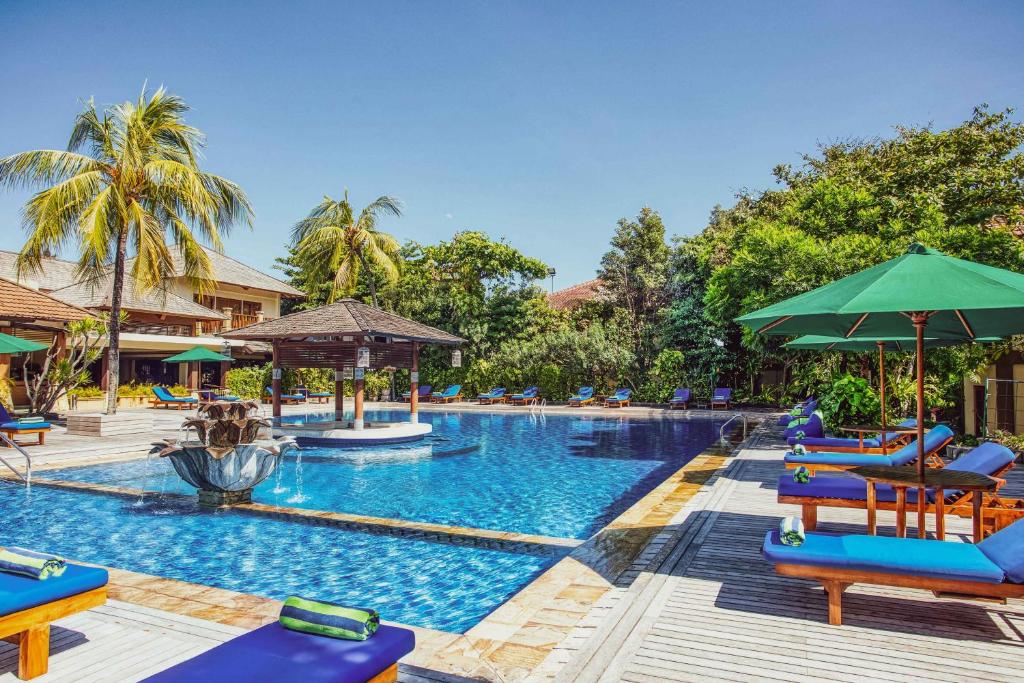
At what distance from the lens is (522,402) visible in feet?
88.0

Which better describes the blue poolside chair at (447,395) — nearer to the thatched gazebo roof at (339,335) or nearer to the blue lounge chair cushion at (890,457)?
the thatched gazebo roof at (339,335)

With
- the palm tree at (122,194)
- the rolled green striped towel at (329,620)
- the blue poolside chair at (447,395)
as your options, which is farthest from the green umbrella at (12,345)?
the blue poolside chair at (447,395)

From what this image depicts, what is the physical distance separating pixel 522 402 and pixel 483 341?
3.55 m

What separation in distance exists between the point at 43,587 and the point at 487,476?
345 inches

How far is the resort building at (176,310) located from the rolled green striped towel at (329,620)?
938 inches

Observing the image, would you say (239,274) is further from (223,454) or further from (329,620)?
(329,620)

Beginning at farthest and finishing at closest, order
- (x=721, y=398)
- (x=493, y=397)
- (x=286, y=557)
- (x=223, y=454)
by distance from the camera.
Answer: (x=493, y=397) < (x=721, y=398) < (x=223, y=454) < (x=286, y=557)

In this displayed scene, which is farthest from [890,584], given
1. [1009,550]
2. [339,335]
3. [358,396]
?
[339,335]

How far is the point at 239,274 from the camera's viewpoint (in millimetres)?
33406

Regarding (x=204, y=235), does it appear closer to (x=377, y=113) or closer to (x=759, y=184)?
(x=377, y=113)

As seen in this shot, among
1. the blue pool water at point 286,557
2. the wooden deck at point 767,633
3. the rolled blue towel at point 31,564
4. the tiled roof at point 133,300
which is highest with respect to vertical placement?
the tiled roof at point 133,300

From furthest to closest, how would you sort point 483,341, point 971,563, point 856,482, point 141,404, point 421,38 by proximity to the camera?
point 483,341, point 141,404, point 421,38, point 856,482, point 971,563

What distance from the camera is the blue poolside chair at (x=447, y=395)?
2714 centimetres

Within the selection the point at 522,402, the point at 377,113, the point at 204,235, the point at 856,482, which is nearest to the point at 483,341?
the point at 522,402
